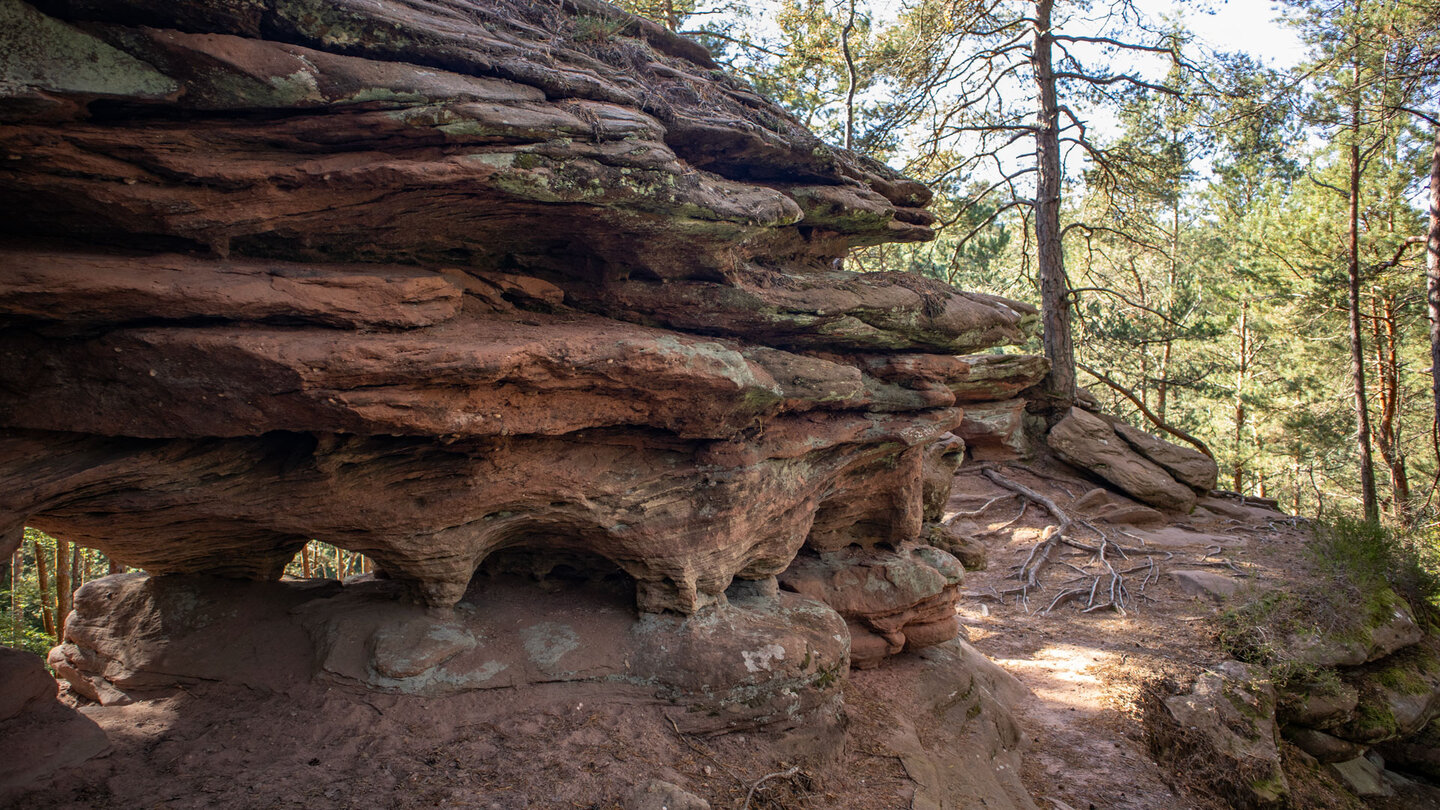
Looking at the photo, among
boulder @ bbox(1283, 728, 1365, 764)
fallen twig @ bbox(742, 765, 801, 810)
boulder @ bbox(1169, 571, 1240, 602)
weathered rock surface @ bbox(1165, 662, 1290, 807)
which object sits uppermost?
boulder @ bbox(1169, 571, 1240, 602)

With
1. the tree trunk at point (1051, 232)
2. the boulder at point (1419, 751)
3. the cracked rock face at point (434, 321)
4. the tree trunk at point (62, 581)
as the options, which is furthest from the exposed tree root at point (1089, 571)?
the tree trunk at point (62, 581)

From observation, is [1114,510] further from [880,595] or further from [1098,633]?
[880,595]

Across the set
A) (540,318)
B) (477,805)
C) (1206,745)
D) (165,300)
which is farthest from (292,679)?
(1206,745)

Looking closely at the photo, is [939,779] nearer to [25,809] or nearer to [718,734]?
[718,734]

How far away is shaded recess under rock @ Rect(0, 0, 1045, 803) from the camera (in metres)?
4.48

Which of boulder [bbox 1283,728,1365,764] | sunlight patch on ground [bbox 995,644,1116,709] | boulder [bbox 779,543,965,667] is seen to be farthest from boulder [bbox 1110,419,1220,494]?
boulder [bbox 779,543,965,667]

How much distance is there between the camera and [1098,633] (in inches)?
431

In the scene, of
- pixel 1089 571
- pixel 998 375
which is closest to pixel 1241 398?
pixel 1089 571

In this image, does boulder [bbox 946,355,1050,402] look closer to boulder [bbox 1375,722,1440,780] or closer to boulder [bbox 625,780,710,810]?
boulder [bbox 625,780,710,810]

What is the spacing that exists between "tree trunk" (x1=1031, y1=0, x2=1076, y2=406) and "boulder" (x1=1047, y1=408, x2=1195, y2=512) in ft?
2.40

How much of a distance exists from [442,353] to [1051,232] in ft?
49.9

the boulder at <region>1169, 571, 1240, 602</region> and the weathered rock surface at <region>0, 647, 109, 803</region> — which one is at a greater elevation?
the boulder at <region>1169, 571, 1240, 602</region>

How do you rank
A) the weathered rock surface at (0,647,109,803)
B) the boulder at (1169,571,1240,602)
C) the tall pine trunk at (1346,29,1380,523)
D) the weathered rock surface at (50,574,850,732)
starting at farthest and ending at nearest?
the tall pine trunk at (1346,29,1380,523) → the boulder at (1169,571,1240,602) → the weathered rock surface at (50,574,850,732) → the weathered rock surface at (0,647,109,803)

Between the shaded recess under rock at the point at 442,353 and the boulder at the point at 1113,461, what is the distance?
8.80 meters
